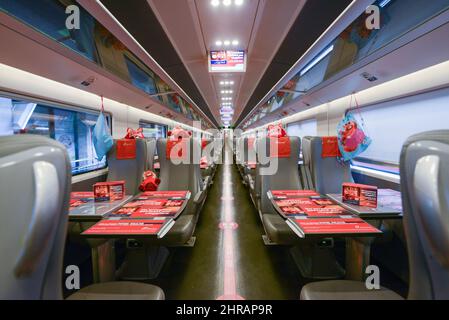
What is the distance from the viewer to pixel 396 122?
2.56 meters

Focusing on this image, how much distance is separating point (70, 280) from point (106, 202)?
37.1 inches

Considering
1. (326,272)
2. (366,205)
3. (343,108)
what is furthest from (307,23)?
(326,272)

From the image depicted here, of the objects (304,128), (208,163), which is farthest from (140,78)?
(304,128)

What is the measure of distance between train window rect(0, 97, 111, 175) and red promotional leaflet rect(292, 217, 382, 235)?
72.8 inches

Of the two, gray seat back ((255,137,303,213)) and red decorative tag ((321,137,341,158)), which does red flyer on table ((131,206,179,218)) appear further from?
red decorative tag ((321,137,341,158))

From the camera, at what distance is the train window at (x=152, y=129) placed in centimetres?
518

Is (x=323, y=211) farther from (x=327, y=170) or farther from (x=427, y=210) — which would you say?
(x=327, y=170)

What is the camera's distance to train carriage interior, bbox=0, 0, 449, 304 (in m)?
0.56

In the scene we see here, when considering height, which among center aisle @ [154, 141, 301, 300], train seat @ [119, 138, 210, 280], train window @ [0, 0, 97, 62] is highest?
train window @ [0, 0, 97, 62]

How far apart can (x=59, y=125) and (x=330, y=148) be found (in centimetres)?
351

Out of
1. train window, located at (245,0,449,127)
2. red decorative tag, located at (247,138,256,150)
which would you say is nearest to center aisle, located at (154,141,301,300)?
red decorative tag, located at (247,138,256,150)

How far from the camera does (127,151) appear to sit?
2652 mm

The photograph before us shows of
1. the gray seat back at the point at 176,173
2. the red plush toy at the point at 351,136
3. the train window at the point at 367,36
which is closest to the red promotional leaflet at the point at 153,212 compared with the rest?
the gray seat back at the point at 176,173
